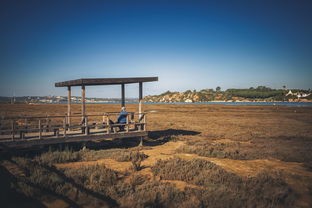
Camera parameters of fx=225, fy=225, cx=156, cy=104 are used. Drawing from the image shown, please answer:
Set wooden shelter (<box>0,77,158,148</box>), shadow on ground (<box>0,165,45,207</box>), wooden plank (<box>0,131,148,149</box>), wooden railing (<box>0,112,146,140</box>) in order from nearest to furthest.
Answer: shadow on ground (<box>0,165,45,207</box>)
wooden plank (<box>0,131,148,149</box>)
wooden shelter (<box>0,77,158,148</box>)
wooden railing (<box>0,112,146,140</box>)

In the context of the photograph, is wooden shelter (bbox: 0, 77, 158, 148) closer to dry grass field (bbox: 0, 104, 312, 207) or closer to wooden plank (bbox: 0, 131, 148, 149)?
wooden plank (bbox: 0, 131, 148, 149)

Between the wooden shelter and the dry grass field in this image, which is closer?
the dry grass field

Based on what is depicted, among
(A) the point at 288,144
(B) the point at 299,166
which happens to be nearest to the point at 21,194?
(B) the point at 299,166

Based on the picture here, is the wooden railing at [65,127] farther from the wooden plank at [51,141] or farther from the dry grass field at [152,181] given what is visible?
the dry grass field at [152,181]

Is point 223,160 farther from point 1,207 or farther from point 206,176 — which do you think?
point 1,207

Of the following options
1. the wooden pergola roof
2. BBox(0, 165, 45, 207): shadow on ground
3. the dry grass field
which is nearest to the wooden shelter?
the wooden pergola roof

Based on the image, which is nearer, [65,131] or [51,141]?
[51,141]

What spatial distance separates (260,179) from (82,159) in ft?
24.6

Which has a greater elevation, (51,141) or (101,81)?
(101,81)

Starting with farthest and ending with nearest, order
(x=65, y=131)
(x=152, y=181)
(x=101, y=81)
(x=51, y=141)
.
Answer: (x=101, y=81) < (x=65, y=131) < (x=51, y=141) < (x=152, y=181)

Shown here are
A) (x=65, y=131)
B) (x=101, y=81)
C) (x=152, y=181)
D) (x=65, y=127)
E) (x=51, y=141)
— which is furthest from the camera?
(x=101, y=81)

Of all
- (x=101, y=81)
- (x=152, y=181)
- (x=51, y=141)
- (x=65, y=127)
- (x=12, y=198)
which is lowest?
(x=152, y=181)

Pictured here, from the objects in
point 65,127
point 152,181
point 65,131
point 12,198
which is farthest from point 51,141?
point 152,181

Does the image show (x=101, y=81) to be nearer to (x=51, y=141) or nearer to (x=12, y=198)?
(x=51, y=141)
